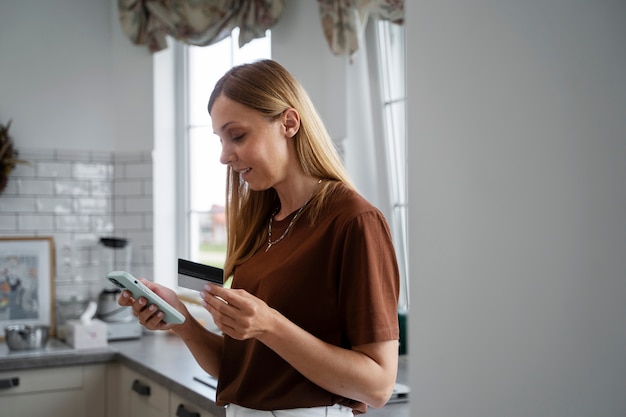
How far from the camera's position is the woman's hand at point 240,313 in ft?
4.01

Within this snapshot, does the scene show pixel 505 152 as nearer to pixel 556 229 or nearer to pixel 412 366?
pixel 556 229

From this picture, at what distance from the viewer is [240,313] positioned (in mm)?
1225

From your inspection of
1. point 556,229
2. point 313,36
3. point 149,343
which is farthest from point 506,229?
point 149,343

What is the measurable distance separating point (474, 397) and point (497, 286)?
191 millimetres

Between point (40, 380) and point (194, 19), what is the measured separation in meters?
1.94

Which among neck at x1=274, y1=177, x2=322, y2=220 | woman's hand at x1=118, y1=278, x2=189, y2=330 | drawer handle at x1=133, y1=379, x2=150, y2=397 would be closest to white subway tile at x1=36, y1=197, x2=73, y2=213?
drawer handle at x1=133, y1=379, x2=150, y2=397

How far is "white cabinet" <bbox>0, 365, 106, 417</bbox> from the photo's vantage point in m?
3.29

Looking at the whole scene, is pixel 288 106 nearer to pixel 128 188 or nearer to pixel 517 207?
pixel 517 207

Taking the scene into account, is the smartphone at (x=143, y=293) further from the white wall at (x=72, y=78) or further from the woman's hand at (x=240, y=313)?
the white wall at (x=72, y=78)

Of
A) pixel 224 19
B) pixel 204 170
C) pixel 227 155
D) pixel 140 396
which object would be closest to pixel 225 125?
pixel 227 155

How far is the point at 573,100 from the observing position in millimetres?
994

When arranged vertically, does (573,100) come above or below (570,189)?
above

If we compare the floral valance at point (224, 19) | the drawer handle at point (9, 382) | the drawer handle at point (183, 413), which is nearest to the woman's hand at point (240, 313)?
the drawer handle at point (183, 413)

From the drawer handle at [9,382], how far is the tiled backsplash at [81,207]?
77 cm
